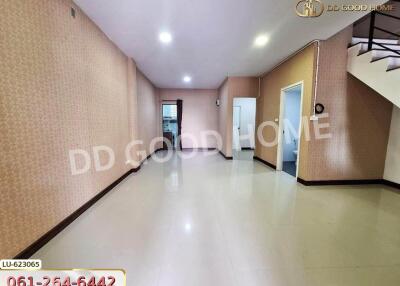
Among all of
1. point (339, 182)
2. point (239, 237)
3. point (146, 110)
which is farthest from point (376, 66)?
point (146, 110)

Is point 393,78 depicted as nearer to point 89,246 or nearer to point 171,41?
point 171,41

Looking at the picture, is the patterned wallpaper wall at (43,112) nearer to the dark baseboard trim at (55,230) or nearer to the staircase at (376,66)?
the dark baseboard trim at (55,230)

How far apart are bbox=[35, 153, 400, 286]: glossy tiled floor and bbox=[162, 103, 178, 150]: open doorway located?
5.23 m

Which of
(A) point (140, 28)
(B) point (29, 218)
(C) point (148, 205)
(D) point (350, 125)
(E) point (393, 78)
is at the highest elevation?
(A) point (140, 28)

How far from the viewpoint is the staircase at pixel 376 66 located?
8.64 feet

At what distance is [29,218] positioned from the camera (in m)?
1.57

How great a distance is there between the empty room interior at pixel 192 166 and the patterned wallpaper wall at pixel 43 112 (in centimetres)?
1

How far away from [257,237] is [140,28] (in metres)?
3.30

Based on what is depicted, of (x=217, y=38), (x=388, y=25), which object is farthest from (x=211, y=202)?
(x=388, y=25)

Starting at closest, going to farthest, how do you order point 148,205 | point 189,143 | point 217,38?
point 148,205
point 217,38
point 189,143

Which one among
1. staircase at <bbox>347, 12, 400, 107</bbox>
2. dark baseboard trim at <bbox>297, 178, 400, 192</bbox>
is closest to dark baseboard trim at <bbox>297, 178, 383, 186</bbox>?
dark baseboard trim at <bbox>297, 178, 400, 192</bbox>

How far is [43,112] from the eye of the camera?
174cm

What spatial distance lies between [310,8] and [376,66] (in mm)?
1525

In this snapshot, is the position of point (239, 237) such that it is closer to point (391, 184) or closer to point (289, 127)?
point (391, 184)
